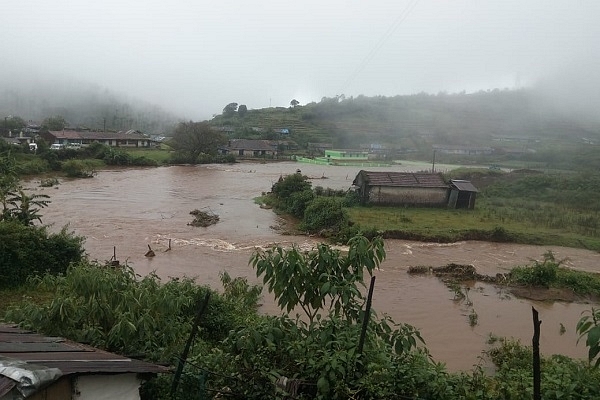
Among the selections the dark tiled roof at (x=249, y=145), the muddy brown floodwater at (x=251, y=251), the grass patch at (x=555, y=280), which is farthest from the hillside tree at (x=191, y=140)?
the grass patch at (x=555, y=280)

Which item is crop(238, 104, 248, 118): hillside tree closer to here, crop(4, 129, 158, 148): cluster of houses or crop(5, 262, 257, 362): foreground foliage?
crop(4, 129, 158, 148): cluster of houses

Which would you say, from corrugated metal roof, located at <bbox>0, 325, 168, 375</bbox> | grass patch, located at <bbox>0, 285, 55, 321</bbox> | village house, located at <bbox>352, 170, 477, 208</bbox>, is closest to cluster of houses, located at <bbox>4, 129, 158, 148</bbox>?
village house, located at <bbox>352, 170, 477, 208</bbox>

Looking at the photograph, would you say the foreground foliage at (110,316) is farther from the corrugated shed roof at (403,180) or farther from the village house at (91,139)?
the village house at (91,139)

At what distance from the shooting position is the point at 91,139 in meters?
60.4

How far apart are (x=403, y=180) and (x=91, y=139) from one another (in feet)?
158

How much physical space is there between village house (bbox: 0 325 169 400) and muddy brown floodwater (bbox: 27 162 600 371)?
761 centimetres

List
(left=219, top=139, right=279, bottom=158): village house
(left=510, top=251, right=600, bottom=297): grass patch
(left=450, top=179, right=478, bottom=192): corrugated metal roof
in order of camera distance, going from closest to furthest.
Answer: (left=510, top=251, right=600, bottom=297): grass patch → (left=450, top=179, right=478, bottom=192): corrugated metal roof → (left=219, top=139, right=279, bottom=158): village house

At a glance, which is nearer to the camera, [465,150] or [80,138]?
[80,138]

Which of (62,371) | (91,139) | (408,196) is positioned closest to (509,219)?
(408,196)

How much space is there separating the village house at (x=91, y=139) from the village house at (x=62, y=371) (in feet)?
187

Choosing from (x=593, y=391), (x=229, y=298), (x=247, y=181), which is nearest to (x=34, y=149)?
(x=247, y=181)

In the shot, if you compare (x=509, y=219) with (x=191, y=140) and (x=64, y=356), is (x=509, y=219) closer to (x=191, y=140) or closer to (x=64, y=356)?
(x=64, y=356)

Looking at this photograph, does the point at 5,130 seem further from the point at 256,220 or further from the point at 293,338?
the point at 293,338

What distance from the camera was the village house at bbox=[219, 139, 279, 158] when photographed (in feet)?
212
